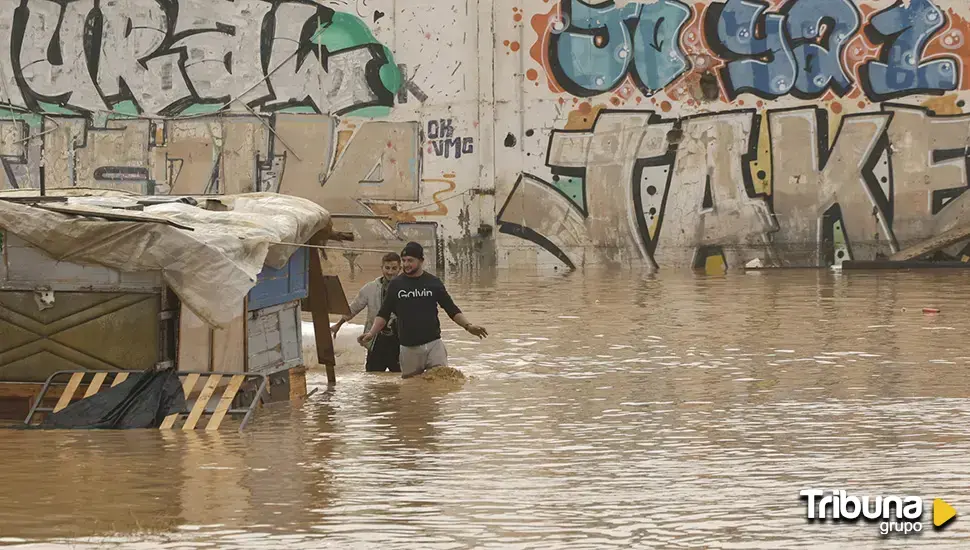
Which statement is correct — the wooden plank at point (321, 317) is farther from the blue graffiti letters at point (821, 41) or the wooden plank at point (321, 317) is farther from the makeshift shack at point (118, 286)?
the blue graffiti letters at point (821, 41)

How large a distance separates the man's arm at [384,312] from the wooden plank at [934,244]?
16.5 meters

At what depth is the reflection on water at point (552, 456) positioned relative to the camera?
7.98 meters

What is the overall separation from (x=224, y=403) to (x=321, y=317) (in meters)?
2.70

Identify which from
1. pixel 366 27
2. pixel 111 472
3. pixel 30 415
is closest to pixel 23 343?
pixel 30 415

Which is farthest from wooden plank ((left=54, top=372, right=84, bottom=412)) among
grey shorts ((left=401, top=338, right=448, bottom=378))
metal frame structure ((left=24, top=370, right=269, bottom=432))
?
grey shorts ((left=401, top=338, right=448, bottom=378))

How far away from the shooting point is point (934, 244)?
28.1 meters

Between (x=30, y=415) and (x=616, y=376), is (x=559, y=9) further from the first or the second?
(x=30, y=415)

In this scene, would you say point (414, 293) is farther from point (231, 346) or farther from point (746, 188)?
point (746, 188)

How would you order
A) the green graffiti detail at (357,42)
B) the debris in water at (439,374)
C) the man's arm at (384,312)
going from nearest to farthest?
the man's arm at (384,312)
the debris in water at (439,374)
the green graffiti detail at (357,42)

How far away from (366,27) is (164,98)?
413 cm

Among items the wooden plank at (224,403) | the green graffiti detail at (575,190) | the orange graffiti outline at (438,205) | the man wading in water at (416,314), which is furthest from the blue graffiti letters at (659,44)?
the wooden plank at (224,403)

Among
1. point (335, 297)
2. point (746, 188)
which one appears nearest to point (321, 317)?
point (335, 297)

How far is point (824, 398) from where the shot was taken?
41.3 feet

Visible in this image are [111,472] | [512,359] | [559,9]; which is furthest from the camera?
[559,9]
